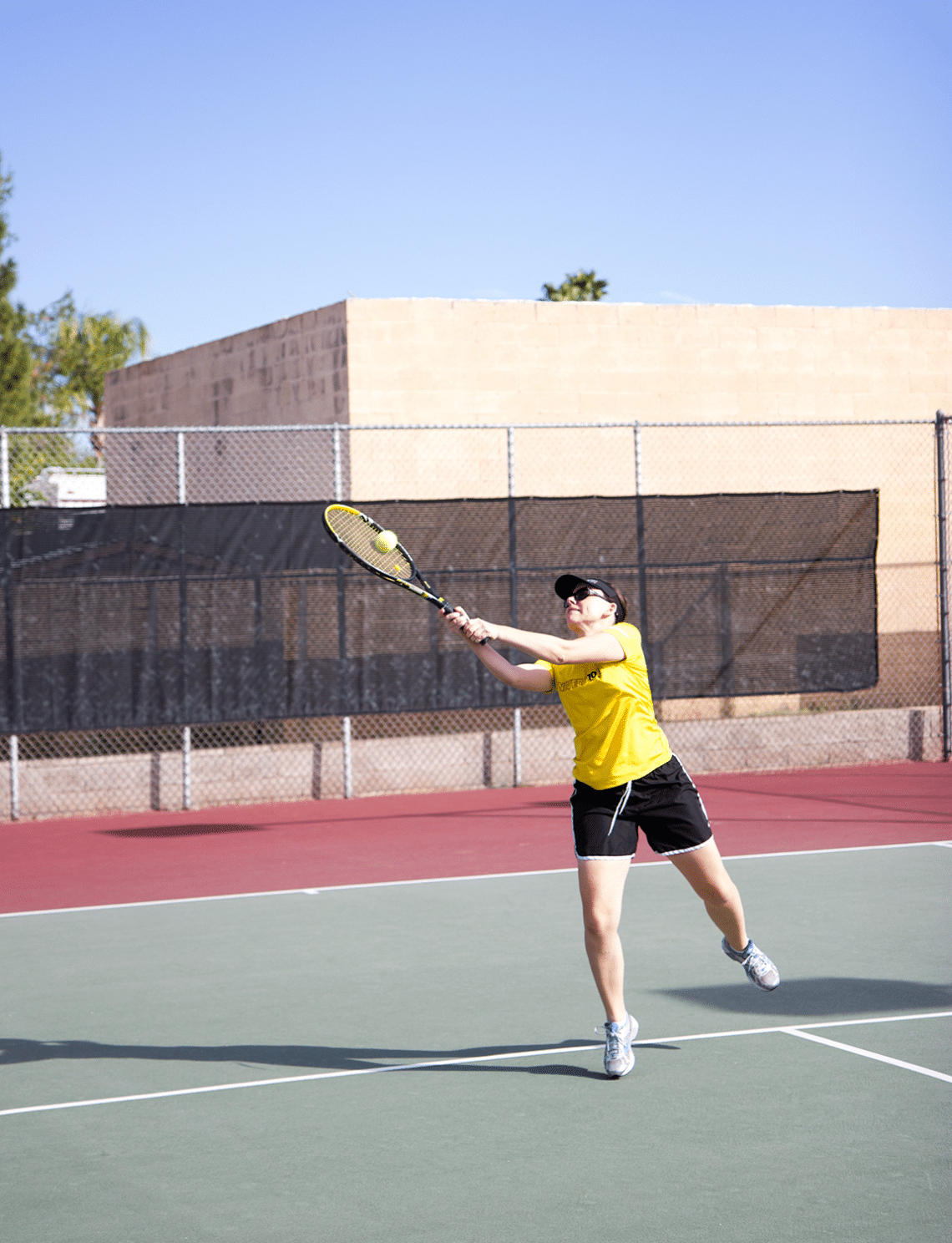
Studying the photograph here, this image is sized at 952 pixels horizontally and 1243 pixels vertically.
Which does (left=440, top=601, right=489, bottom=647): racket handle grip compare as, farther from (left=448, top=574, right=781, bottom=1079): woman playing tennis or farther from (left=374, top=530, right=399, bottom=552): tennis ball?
(left=374, top=530, right=399, bottom=552): tennis ball

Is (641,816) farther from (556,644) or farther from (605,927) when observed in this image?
(556,644)

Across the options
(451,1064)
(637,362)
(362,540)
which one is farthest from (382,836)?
(637,362)

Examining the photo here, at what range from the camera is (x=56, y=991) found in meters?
6.77

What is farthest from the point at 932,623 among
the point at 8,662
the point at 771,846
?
the point at 8,662

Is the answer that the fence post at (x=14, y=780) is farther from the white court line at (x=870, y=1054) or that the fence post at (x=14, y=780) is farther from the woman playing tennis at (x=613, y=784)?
the white court line at (x=870, y=1054)

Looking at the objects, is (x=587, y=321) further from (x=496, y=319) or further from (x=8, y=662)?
(x=8, y=662)

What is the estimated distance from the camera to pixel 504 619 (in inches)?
518

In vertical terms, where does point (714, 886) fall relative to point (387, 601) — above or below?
below

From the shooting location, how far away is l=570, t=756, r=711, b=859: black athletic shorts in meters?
5.32

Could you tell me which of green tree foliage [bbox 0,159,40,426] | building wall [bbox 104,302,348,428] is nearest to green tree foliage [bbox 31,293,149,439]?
green tree foliage [bbox 0,159,40,426]

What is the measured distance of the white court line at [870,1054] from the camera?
5.16 metres

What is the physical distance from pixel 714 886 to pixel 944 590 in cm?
970

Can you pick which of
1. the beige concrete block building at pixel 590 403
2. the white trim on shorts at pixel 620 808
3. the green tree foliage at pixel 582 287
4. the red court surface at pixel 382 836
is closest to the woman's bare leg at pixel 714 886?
the white trim on shorts at pixel 620 808

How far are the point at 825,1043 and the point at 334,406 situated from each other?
1201 centimetres
